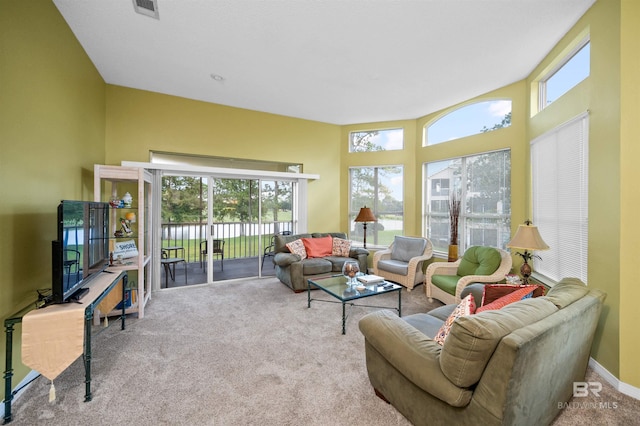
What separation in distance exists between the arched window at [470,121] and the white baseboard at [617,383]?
3191 millimetres

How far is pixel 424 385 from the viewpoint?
1.46 meters

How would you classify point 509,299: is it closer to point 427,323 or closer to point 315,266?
point 427,323

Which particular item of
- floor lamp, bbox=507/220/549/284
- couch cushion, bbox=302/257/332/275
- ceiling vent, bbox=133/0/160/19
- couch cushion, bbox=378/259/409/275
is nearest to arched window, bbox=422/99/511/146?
floor lamp, bbox=507/220/549/284

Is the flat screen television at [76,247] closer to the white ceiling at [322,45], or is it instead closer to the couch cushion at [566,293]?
the white ceiling at [322,45]

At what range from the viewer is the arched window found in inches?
162

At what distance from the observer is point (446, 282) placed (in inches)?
140

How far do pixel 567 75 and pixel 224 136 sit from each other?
4825 millimetres

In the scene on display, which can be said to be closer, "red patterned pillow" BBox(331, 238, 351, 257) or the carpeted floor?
the carpeted floor

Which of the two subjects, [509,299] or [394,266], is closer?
[509,299]

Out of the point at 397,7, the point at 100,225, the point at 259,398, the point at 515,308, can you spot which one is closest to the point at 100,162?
the point at 100,225

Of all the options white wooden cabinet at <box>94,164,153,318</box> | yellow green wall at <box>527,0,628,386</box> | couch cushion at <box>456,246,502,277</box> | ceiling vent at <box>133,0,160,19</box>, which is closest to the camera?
yellow green wall at <box>527,0,628,386</box>

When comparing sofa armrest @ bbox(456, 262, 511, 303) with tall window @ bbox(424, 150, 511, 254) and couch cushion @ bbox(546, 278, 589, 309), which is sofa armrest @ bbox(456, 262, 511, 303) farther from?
couch cushion @ bbox(546, 278, 589, 309)

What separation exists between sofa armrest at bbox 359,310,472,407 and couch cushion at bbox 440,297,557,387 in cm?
6

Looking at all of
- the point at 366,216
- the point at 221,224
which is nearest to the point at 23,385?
the point at 221,224
